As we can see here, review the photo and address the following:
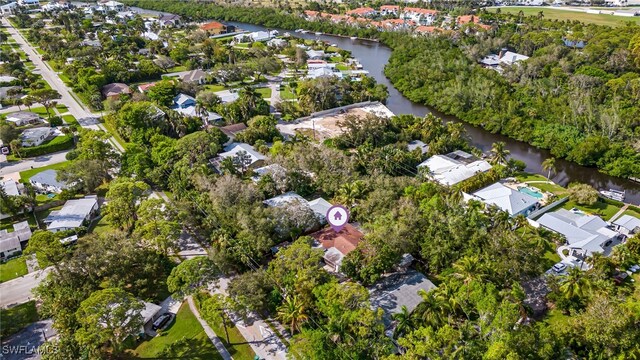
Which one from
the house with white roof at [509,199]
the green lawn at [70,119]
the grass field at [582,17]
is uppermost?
the grass field at [582,17]

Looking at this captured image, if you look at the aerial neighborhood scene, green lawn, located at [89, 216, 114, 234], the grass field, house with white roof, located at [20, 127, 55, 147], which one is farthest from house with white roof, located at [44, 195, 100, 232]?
the grass field

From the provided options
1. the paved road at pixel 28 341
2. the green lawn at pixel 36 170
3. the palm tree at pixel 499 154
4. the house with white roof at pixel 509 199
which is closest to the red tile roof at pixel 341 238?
the house with white roof at pixel 509 199

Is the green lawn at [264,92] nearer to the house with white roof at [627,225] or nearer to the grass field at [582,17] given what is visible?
the house with white roof at [627,225]

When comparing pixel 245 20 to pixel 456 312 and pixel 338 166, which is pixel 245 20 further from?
pixel 456 312

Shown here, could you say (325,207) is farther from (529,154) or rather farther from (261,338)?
(529,154)

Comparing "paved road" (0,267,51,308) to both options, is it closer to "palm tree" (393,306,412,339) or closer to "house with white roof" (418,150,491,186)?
"palm tree" (393,306,412,339)

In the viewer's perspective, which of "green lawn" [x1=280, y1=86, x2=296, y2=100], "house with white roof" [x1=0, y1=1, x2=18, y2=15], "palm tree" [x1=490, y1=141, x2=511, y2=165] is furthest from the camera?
"house with white roof" [x1=0, y1=1, x2=18, y2=15]
